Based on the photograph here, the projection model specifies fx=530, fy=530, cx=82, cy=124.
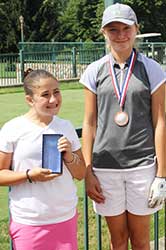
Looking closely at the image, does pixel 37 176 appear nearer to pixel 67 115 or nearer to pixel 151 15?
pixel 67 115

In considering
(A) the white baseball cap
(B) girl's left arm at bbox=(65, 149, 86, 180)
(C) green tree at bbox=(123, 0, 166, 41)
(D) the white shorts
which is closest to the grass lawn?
(D) the white shorts

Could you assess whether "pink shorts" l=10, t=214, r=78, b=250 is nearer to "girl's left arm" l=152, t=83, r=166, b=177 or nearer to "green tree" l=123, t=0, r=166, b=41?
"girl's left arm" l=152, t=83, r=166, b=177

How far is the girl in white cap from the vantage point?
2.94m

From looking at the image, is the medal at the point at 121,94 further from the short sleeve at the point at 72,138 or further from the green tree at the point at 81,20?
the green tree at the point at 81,20

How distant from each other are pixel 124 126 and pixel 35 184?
63 cm

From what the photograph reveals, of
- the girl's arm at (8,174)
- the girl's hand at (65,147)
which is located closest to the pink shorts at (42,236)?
the girl's arm at (8,174)

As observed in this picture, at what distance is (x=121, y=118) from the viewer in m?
2.94

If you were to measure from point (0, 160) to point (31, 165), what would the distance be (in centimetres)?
15

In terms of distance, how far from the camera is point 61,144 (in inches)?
99.0

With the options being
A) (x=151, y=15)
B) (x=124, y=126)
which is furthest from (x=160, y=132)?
(x=151, y=15)

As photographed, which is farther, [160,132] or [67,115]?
[67,115]

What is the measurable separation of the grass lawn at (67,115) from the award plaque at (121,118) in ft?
6.68

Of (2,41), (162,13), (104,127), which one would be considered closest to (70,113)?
(104,127)

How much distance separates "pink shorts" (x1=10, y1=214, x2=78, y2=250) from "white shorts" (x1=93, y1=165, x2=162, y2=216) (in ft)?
1.36
